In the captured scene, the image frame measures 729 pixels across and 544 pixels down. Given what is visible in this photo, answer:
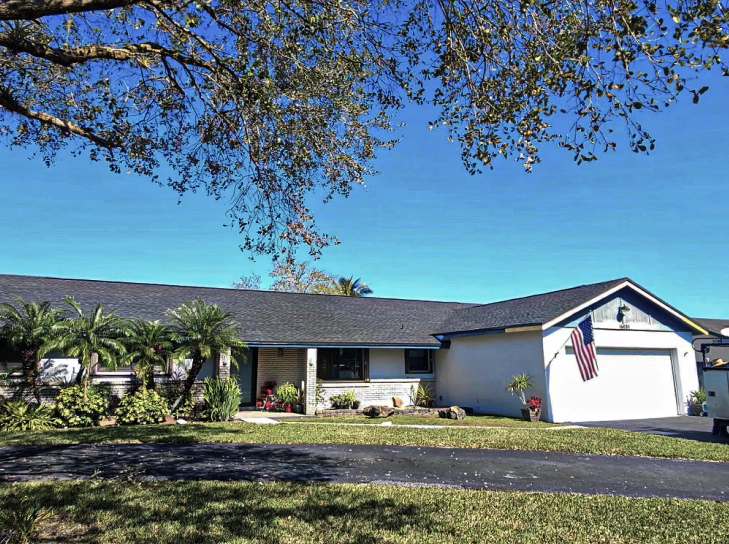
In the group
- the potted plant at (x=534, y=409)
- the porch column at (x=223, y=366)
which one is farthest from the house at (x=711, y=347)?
the porch column at (x=223, y=366)

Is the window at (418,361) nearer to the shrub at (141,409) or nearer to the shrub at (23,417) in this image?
the shrub at (141,409)

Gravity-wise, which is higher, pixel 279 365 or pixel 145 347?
pixel 145 347

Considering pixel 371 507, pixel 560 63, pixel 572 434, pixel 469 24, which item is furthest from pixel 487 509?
pixel 572 434

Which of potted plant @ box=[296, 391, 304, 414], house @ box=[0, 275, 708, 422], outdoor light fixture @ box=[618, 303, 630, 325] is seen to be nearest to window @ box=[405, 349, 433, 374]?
house @ box=[0, 275, 708, 422]

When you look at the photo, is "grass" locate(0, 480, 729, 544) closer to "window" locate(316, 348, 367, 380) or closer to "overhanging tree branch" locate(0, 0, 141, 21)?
"overhanging tree branch" locate(0, 0, 141, 21)

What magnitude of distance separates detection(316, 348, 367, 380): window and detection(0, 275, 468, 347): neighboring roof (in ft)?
3.14

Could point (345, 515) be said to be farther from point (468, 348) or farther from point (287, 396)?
point (468, 348)

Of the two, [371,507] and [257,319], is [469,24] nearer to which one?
[371,507]

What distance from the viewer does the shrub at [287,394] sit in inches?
813

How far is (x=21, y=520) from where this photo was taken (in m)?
5.33

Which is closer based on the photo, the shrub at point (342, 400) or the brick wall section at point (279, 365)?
the shrub at point (342, 400)

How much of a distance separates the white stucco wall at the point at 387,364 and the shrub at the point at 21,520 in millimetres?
16590

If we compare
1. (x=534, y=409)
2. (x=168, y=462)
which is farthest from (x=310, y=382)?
(x=168, y=462)

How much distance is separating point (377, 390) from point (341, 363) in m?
1.89
